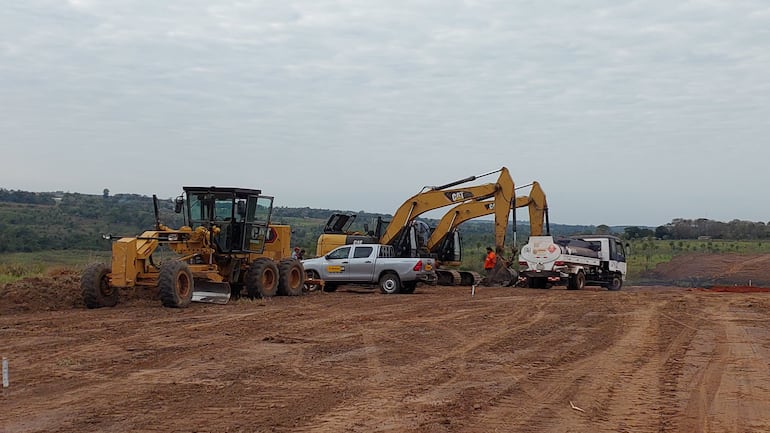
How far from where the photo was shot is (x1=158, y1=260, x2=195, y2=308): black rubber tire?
19.8 meters

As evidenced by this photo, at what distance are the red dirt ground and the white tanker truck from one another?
38.0ft

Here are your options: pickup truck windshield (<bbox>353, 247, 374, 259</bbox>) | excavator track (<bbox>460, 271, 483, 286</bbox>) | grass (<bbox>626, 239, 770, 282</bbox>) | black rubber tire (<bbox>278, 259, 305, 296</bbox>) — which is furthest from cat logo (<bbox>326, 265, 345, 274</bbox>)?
grass (<bbox>626, 239, 770, 282</bbox>)

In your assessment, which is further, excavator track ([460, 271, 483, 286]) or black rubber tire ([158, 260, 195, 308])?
excavator track ([460, 271, 483, 286])

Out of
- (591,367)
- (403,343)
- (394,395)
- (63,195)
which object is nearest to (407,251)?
(403,343)

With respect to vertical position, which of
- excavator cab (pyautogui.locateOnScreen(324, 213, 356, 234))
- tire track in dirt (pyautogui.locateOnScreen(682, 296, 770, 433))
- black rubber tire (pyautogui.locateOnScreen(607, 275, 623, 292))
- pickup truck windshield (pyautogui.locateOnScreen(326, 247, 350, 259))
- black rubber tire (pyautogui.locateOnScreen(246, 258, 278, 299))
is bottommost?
tire track in dirt (pyautogui.locateOnScreen(682, 296, 770, 433))

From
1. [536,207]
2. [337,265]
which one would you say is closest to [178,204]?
[337,265]

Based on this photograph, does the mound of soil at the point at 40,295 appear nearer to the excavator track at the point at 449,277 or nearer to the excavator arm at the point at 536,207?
the excavator track at the point at 449,277

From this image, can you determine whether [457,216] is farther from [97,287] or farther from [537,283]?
[97,287]

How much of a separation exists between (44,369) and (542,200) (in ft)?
88.3

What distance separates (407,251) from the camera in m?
34.9

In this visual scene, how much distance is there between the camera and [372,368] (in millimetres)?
12312

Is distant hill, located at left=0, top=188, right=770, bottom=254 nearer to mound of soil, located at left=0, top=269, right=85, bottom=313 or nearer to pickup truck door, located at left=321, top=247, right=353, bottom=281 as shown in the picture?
mound of soil, located at left=0, top=269, right=85, bottom=313

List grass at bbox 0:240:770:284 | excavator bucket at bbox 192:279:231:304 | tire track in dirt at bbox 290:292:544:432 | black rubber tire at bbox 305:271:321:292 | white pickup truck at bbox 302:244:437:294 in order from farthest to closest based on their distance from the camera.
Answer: black rubber tire at bbox 305:271:321:292
grass at bbox 0:240:770:284
white pickup truck at bbox 302:244:437:294
excavator bucket at bbox 192:279:231:304
tire track in dirt at bbox 290:292:544:432

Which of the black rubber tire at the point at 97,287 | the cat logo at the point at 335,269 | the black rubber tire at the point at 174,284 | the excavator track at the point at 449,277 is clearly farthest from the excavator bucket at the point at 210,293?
the excavator track at the point at 449,277
